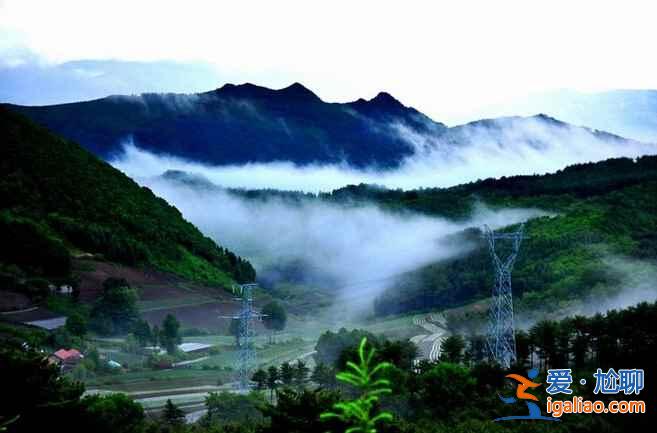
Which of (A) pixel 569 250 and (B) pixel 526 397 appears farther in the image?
(A) pixel 569 250

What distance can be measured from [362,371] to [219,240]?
167944mm

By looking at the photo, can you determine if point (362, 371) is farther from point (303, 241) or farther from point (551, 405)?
point (303, 241)

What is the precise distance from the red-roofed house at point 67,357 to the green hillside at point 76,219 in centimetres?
1843

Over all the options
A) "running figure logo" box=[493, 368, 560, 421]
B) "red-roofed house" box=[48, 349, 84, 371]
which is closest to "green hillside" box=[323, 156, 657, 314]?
"running figure logo" box=[493, 368, 560, 421]

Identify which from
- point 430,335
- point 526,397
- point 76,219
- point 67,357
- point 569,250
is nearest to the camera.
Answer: point 526,397

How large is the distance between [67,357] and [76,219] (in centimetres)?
4276

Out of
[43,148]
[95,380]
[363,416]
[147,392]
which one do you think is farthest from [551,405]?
[43,148]

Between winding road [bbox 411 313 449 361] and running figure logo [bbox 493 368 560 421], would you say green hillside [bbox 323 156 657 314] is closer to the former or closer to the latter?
winding road [bbox 411 313 449 361]

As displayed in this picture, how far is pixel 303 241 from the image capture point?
567 feet

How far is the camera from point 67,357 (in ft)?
175

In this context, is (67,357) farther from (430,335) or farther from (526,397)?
(430,335)

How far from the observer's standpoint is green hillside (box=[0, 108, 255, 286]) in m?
77.3

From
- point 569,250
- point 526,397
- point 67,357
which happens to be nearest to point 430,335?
point 569,250

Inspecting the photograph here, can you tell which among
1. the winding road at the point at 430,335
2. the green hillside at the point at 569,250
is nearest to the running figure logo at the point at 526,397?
the winding road at the point at 430,335
